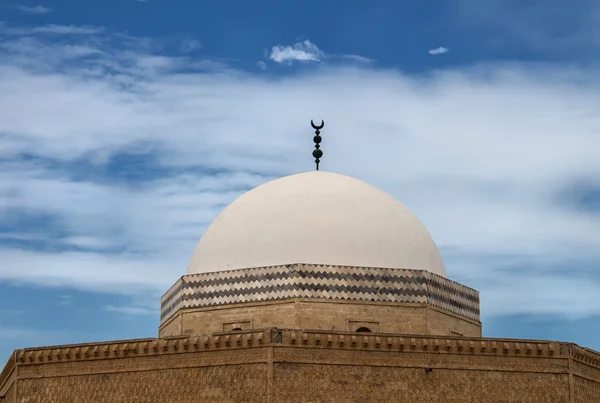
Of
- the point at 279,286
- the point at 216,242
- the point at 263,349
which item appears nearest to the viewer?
the point at 263,349

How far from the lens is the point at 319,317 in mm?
16562

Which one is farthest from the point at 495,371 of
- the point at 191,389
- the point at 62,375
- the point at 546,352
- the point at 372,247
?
the point at 62,375

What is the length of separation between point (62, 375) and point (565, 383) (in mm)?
6326

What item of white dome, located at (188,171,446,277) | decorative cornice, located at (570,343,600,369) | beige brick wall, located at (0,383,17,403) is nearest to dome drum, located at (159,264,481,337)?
white dome, located at (188,171,446,277)

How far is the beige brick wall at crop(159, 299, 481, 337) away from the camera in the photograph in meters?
16.6

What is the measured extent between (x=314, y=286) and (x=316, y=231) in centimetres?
91

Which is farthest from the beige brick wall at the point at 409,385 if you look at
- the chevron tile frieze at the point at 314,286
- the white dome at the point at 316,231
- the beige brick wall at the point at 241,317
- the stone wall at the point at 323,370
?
the white dome at the point at 316,231

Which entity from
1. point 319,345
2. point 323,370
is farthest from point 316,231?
point 323,370

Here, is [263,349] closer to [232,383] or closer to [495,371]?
[232,383]

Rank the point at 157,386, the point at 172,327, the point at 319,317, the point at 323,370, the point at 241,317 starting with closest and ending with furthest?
the point at 323,370 < the point at 157,386 < the point at 319,317 < the point at 241,317 < the point at 172,327

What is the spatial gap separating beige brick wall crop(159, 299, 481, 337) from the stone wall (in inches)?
28.4

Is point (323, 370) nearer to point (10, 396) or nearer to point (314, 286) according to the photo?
point (314, 286)

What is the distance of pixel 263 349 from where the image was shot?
15617mm

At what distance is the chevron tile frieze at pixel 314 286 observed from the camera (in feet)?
55.0
